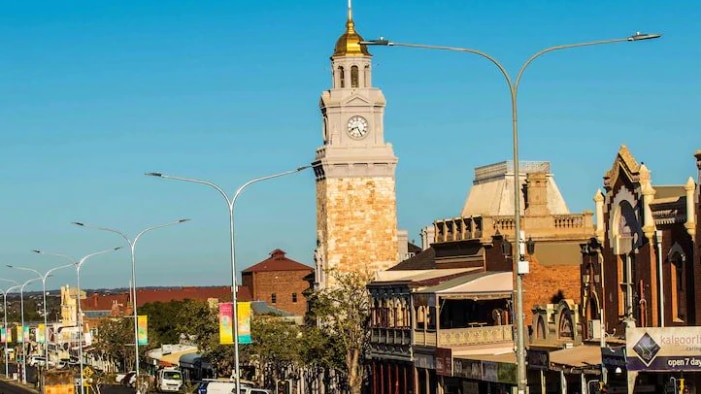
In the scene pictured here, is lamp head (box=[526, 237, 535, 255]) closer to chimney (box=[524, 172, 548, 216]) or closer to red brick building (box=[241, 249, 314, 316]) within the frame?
chimney (box=[524, 172, 548, 216])

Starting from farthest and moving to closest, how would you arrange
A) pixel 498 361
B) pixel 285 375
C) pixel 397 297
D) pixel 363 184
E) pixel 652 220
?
pixel 363 184 → pixel 285 375 → pixel 397 297 → pixel 498 361 → pixel 652 220

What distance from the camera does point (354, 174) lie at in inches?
4424

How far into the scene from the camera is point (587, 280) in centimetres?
6266

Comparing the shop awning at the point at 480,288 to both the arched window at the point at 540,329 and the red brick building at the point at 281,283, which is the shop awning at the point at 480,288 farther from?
the red brick building at the point at 281,283

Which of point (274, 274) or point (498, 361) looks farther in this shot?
point (274, 274)

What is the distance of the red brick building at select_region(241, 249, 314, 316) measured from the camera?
17400cm

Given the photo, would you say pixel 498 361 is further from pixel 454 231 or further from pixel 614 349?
pixel 454 231

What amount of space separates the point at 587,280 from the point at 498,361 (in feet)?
16.1

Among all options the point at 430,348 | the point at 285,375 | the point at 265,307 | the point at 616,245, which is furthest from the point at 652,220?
the point at 265,307

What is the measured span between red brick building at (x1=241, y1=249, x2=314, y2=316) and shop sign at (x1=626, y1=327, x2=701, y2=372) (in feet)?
408

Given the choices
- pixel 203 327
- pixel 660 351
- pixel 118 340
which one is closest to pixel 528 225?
pixel 660 351

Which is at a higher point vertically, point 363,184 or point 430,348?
point 363,184

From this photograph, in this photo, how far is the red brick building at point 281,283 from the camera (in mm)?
174000

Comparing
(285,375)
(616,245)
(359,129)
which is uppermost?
(359,129)
